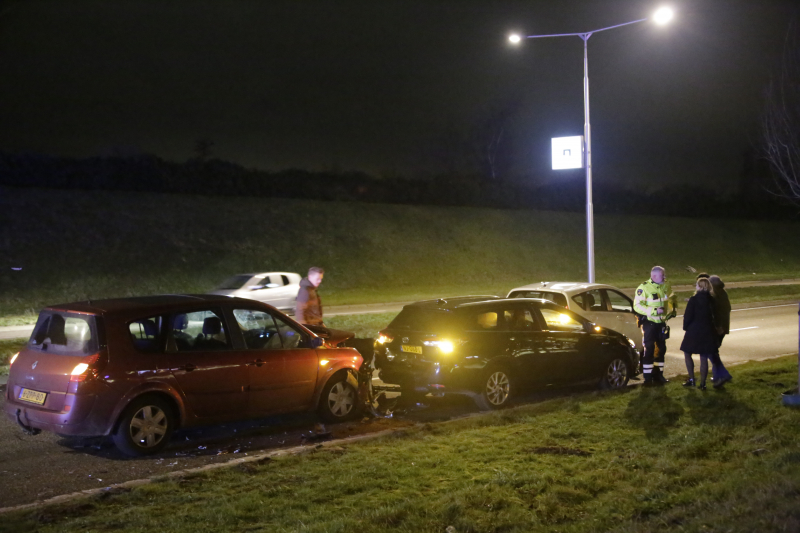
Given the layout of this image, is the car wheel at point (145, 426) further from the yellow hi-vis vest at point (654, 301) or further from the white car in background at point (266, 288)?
the white car in background at point (266, 288)

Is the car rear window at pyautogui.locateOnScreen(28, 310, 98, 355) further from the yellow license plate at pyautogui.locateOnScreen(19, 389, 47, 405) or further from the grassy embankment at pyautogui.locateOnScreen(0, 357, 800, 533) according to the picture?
the grassy embankment at pyautogui.locateOnScreen(0, 357, 800, 533)

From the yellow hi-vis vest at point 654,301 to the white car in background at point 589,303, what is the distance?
119 centimetres

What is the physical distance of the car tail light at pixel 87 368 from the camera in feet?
23.0

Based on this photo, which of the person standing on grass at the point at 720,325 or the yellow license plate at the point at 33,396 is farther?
the person standing on grass at the point at 720,325

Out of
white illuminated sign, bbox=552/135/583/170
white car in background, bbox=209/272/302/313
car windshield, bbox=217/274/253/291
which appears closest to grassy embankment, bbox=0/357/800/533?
white illuminated sign, bbox=552/135/583/170

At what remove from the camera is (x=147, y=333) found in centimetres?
761

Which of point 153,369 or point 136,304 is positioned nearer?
point 153,369

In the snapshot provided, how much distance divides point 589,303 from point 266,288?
11980 millimetres

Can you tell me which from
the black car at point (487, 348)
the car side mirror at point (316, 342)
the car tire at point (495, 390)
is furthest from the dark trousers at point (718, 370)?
the car side mirror at point (316, 342)

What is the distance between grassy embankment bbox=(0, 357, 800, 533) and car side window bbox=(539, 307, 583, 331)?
2.30m

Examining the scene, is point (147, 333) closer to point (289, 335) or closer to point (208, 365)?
point (208, 365)

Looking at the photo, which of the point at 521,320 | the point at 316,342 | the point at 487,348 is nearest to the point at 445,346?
the point at 487,348

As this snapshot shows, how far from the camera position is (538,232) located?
54.9 m

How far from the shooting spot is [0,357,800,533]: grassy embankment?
16.4 feet
